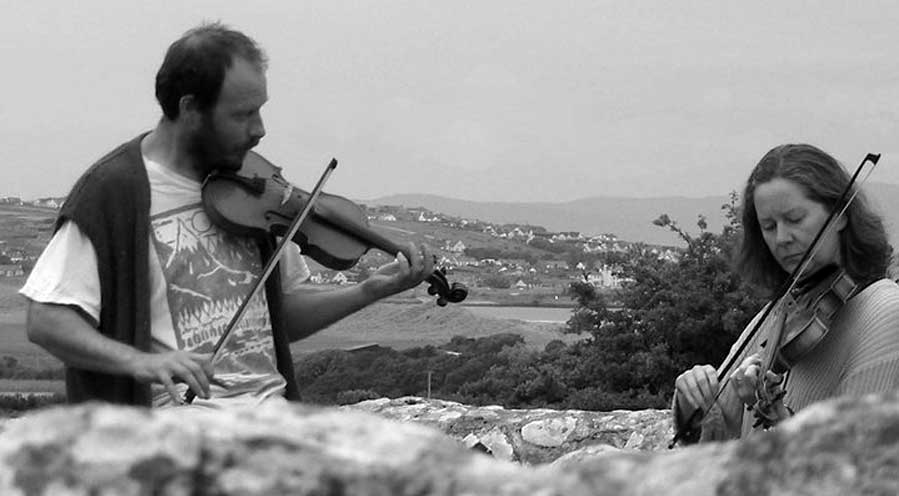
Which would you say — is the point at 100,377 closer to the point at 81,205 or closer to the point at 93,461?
the point at 81,205

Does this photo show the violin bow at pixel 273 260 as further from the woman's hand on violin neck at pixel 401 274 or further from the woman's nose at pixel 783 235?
the woman's nose at pixel 783 235

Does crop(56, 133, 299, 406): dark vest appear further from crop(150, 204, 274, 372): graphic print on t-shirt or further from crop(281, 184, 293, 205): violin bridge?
crop(281, 184, 293, 205): violin bridge

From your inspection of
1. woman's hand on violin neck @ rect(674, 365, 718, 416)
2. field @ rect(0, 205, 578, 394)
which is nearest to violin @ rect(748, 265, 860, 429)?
woman's hand on violin neck @ rect(674, 365, 718, 416)

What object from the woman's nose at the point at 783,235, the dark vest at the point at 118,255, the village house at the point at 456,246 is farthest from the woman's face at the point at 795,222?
the village house at the point at 456,246

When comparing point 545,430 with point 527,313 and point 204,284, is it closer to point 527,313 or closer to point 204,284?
point 204,284

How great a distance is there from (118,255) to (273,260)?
0.38 meters

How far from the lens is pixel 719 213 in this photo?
30.7 feet

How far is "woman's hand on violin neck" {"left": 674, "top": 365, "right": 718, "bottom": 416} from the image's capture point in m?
2.93

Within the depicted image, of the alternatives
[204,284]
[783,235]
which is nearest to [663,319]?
[783,235]

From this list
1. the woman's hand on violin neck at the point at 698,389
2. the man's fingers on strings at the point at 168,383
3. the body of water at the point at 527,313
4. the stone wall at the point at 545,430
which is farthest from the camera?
the body of water at the point at 527,313

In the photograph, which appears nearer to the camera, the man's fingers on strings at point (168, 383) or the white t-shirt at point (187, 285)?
the man's fingers on strings at point (168, 383)

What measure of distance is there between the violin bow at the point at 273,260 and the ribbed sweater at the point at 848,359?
3.47 feet

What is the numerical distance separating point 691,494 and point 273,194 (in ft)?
8.61

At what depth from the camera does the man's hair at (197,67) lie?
2980mm
